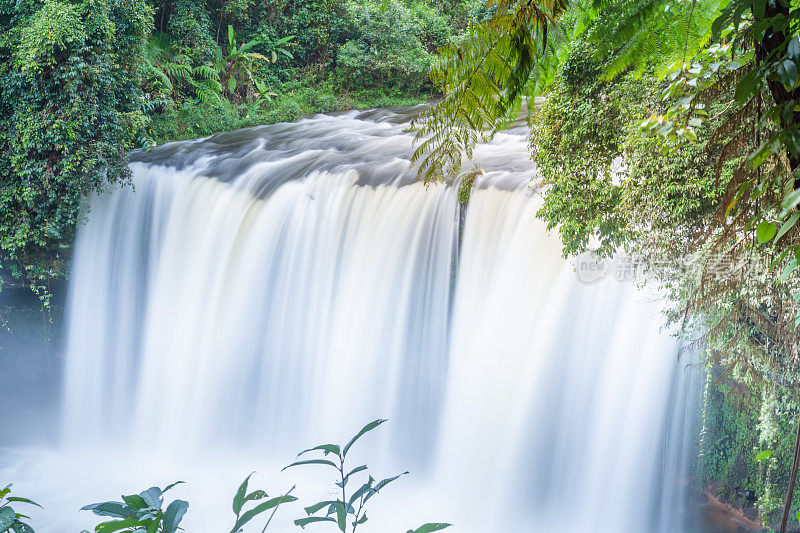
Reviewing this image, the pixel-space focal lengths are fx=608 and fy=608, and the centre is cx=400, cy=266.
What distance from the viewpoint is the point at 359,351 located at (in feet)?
25.0

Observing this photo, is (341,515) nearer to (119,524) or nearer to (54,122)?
(119,524)

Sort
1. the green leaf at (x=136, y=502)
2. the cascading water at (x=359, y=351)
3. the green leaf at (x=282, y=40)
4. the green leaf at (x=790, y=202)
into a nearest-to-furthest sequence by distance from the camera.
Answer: the green leaf at (x=790, y=202)
the green leaf at (x=136, y=502)
the cascading water at (x=359, y=351)
the green leaf at (x=282, y=40)

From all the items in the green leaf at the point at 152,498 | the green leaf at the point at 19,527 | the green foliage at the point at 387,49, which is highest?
the green foliage at the point at 387,49

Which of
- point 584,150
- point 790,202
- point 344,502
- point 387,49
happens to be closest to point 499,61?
point 790,202

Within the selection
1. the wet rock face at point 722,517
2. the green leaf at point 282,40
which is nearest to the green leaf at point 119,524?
the wet rock face at point 722,517

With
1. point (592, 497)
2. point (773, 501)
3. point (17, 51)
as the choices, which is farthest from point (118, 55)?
point (773, 501)

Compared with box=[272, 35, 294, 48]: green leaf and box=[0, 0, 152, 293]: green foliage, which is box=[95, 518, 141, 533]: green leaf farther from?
box=[272, 35, 294, 48]: green leaf

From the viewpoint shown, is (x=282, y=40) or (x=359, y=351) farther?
(x=282, y=40)

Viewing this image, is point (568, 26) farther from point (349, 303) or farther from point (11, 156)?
point (11, 156)

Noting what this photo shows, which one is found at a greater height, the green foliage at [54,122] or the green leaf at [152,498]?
the green foliage at [54,122]

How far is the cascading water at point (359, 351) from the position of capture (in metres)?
5.89

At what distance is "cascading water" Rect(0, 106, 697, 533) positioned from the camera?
589cm

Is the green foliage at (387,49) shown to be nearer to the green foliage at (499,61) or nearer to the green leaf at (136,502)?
the green foliage at (499,61)

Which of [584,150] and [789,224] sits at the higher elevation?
[584,150]
